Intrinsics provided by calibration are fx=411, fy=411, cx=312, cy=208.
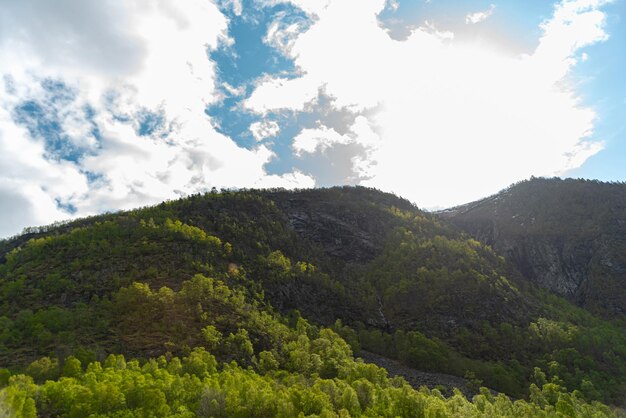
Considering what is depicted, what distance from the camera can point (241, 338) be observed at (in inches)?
4247

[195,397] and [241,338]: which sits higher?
[241,338]

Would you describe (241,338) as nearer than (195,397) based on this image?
No

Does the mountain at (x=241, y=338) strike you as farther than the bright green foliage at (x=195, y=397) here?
Yes

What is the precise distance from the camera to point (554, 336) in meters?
166

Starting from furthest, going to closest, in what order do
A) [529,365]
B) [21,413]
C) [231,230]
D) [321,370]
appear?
[231,230] < [529,365] < [321,370] < [21,413]

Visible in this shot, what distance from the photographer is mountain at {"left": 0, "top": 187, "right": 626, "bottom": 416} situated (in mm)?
69438

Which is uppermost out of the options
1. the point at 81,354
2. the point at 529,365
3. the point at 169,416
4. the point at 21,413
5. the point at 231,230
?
the point at 231,230

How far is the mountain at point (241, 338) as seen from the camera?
69438 mm

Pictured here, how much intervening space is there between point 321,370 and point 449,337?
86058 millimetres

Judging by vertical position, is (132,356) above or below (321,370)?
above

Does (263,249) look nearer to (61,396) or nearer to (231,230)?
(231,230)

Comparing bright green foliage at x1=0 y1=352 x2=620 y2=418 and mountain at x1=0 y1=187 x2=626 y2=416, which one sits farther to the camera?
mountain at x1=0 y1=187 x2=626 y2=416

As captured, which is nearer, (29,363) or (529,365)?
(29,363)

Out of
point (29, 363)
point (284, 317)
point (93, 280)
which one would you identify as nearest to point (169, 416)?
point (29, 363)
